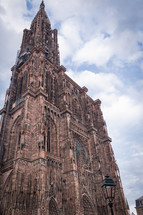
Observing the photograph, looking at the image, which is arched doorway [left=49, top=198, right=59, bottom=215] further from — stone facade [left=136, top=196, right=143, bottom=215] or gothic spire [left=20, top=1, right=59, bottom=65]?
stone facade [left=136, top=196, right=143, bottom=215]

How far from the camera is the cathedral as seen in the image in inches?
695

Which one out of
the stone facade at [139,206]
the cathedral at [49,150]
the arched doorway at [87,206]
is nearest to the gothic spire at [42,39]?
the cathedral at [49,150]

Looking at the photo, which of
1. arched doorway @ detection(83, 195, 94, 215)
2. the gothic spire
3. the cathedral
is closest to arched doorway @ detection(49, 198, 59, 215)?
the cathedral

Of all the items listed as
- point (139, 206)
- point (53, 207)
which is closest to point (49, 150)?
point (53, 207)

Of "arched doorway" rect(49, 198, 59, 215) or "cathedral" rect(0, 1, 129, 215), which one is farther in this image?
"arched doorway" rect(49, 198, 59, 215)

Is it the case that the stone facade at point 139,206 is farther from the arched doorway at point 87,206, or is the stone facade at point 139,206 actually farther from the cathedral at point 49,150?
the arched doorway at point 87,206

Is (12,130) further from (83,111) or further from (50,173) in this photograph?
(83,111)

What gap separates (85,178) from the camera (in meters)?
25.1

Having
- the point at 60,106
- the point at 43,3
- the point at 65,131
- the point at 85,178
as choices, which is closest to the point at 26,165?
the point at 65,131

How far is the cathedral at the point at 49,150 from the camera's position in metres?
17.6

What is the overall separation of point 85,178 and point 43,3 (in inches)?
2059

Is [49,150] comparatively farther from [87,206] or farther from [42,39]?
[42,39]

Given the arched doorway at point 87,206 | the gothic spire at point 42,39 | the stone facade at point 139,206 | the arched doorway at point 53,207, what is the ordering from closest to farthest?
1. the arched doorway at point 53,207
2. the arched doorway at point 87,206
3. the gothic spire at point 42,39
4. the stone facade at point 139,206

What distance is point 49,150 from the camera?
23094 mm
